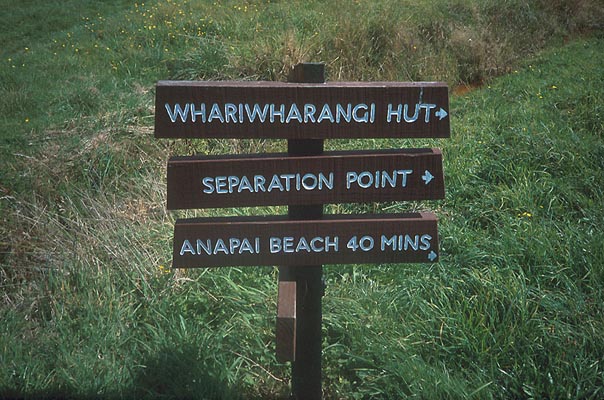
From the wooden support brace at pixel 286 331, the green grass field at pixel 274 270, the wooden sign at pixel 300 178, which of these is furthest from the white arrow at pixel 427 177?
the green grass field at pixel 274 270

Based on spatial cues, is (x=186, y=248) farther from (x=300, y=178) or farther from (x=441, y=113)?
(x=441, y=113)

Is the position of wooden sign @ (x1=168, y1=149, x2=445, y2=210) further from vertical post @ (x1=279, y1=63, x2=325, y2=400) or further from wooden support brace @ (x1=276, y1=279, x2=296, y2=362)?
wooden support brace @ (x1=276, y1=279, x2=296, y2=362)

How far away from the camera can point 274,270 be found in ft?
11.3

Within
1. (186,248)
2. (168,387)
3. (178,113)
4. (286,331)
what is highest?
(178,113)

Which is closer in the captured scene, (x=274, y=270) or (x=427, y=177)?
(x=427, y=177)

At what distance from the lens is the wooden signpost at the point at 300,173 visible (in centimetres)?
211

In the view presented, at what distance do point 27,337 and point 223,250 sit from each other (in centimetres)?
133

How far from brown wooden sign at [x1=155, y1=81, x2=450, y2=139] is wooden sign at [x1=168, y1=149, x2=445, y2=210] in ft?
0.30

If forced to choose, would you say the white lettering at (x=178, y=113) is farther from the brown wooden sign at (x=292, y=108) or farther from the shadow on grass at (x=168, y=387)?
the shadow on grass at (x=168, y=387)

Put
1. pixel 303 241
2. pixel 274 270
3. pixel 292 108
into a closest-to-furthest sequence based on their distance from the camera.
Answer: pixel 292 108
pixel 303 241
pixel 274 270

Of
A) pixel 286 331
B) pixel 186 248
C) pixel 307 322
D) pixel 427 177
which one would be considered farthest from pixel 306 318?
pixel 427 177

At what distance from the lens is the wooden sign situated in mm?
2146

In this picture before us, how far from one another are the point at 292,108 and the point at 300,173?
9.3 inches

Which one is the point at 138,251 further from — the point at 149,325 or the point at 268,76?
the point at 268,76
